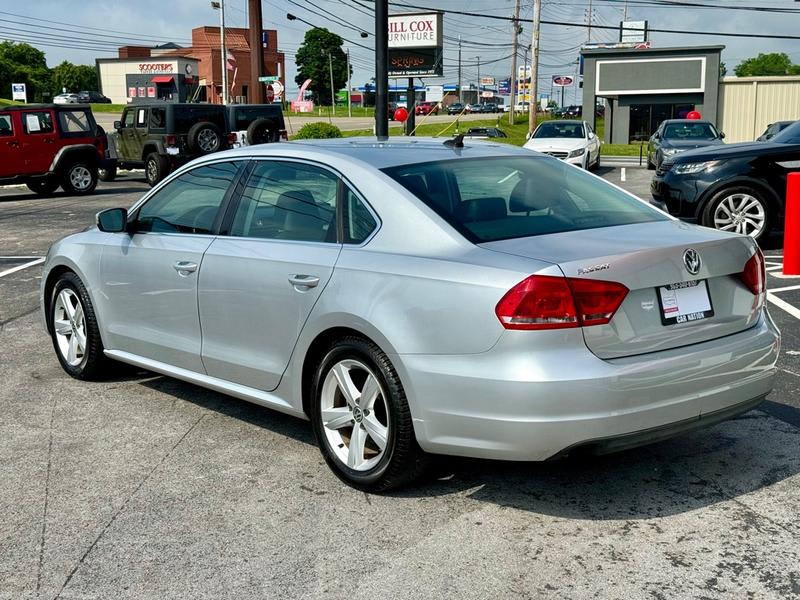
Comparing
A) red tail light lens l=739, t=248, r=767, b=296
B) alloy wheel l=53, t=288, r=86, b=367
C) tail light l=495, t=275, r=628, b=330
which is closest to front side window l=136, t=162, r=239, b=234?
alloy wheel l=53, t=288, r=86, b=367

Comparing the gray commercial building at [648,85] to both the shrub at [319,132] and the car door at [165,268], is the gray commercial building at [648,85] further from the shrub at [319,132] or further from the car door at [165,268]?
the car door at [165,268]

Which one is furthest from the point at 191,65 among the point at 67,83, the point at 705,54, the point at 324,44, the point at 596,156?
the point at 596,156

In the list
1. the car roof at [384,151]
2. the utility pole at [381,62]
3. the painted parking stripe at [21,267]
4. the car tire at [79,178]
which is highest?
the utility pole at [381,62]

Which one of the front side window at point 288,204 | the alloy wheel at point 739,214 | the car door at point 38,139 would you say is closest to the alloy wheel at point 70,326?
the front side window at point 288,204

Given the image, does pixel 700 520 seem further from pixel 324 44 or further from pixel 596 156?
pixel 324 44

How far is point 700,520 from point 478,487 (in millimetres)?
983

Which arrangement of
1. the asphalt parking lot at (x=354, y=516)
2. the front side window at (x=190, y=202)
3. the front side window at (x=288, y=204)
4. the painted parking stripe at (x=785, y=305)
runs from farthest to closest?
the painted parking stripe at (x=785, y=305) < the front side window at (x=190, y=202) < the front side window at (x=288, y=204) < the asphalt parking lot at (x=354, y=516)

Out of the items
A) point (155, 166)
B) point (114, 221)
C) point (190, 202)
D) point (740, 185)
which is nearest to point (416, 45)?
point (155, 166)

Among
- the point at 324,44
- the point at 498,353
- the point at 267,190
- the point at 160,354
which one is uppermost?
the point at 324,44

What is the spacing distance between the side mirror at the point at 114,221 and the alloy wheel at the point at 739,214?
323 inches

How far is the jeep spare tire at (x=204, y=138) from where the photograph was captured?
24.7 metres

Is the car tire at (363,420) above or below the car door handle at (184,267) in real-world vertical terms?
below

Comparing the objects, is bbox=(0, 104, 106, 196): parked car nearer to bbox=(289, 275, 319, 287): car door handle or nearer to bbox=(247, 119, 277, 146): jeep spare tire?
bbox=(247, 119, 277, 146): jeep spare tire

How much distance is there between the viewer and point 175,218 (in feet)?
19.0
